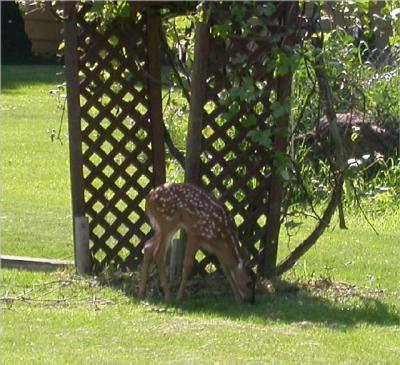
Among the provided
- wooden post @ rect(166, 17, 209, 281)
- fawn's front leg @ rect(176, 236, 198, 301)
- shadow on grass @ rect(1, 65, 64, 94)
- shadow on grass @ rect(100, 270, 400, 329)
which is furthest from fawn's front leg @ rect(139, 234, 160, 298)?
shadow on grass @ rect(1, 65, 64, 94)

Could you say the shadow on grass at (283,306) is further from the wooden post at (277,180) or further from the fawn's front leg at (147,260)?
the wooden post at (277,180)

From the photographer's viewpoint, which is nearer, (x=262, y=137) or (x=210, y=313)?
(x=210, y=313)

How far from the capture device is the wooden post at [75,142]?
365 inches

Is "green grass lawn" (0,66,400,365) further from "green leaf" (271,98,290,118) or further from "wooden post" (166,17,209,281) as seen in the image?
A: "green leaf" (271,98,290,118)

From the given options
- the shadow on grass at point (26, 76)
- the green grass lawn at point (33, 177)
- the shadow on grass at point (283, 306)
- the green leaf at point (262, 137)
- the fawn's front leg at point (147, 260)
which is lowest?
the shadow on grass at point (26, 76)

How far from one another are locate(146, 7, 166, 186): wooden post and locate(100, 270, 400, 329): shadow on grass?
3.26ft

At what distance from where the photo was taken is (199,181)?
895 centimetres

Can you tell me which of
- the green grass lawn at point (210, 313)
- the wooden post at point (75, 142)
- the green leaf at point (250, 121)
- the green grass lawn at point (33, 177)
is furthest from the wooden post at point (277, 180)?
the green grass lawn at point (33, 177)

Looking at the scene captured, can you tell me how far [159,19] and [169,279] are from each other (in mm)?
1962

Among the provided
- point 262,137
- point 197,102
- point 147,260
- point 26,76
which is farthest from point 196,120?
point 26,76

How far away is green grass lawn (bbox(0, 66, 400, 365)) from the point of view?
22.5 ft

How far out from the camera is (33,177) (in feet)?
48.5

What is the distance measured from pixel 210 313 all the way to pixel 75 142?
1.98m

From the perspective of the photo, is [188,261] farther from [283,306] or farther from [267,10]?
[267,10]
